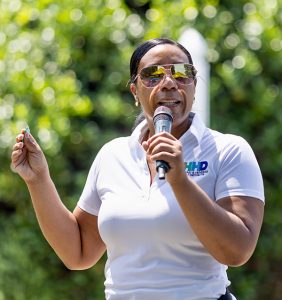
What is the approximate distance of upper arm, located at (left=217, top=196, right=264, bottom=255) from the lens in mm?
3168

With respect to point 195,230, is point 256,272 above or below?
below

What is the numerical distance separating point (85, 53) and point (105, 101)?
48 centimetres

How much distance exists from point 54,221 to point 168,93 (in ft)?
2.16

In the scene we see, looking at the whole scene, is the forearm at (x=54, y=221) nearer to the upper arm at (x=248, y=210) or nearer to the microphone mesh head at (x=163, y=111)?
the microphone mesh head at (x=163, y=111)

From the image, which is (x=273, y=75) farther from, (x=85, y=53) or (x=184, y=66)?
(x=184, y=66)

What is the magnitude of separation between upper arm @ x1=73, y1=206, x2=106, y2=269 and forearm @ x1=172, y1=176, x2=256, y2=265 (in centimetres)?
68

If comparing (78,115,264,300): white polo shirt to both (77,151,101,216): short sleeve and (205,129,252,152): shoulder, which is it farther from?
(77,151,101,216): short sleeve

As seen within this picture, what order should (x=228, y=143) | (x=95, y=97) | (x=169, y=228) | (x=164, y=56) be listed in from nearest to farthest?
(x=169, y=228)
(x=228, y=143)
(x=164, y=56)
(x=95, y=97)

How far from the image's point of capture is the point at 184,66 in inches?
133

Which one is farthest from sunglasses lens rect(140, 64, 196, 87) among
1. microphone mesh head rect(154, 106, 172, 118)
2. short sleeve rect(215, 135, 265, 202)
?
short sleeve rect(215, 135, 265, 202)

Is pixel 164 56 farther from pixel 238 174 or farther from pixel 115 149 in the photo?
pixel 238 174

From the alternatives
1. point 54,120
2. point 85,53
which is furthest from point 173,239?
point 85,53

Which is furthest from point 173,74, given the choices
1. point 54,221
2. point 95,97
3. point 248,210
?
point 95,97

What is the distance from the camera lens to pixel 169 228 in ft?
10.5
